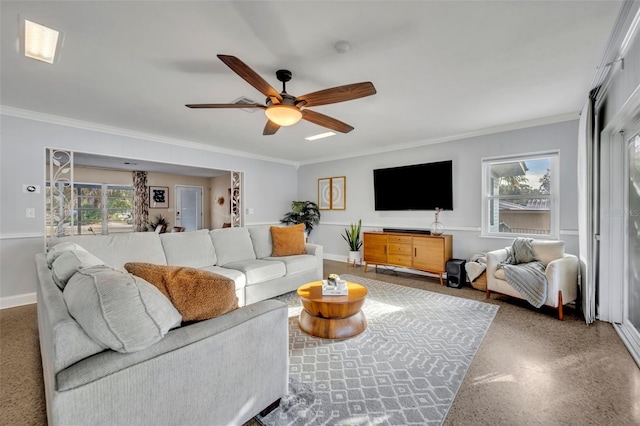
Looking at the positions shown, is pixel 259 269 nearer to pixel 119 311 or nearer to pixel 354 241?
pixel 119 311

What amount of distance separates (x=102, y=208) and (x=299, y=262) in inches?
248

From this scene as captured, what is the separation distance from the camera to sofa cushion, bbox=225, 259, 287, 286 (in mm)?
3234

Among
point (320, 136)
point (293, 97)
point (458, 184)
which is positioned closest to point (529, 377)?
point (293, 97)

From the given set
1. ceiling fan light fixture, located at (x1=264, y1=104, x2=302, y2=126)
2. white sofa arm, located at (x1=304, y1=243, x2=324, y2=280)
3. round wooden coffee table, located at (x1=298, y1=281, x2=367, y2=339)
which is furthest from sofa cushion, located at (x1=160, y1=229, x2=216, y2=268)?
ceiling fan light fixture, located at (x1=264, y1=104, x2=302, y2=126)

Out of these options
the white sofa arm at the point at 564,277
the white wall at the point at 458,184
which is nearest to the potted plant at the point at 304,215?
the white wall at the point at 458,184

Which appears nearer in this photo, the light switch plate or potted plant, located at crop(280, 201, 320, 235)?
the light switch plate

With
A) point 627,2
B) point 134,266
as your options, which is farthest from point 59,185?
point 627,2

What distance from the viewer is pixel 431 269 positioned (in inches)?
169

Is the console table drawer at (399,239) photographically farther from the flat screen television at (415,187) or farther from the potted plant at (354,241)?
the potted plant at (354,241)

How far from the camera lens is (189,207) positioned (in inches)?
348

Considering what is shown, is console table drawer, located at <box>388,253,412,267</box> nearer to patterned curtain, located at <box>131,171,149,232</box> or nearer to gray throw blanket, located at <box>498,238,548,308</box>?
gray throw blanket, located at <box>498,238,548,308</box>

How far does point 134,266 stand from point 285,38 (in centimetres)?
174

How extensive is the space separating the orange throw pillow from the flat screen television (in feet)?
6.41

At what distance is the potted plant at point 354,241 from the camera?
18.0 feet
